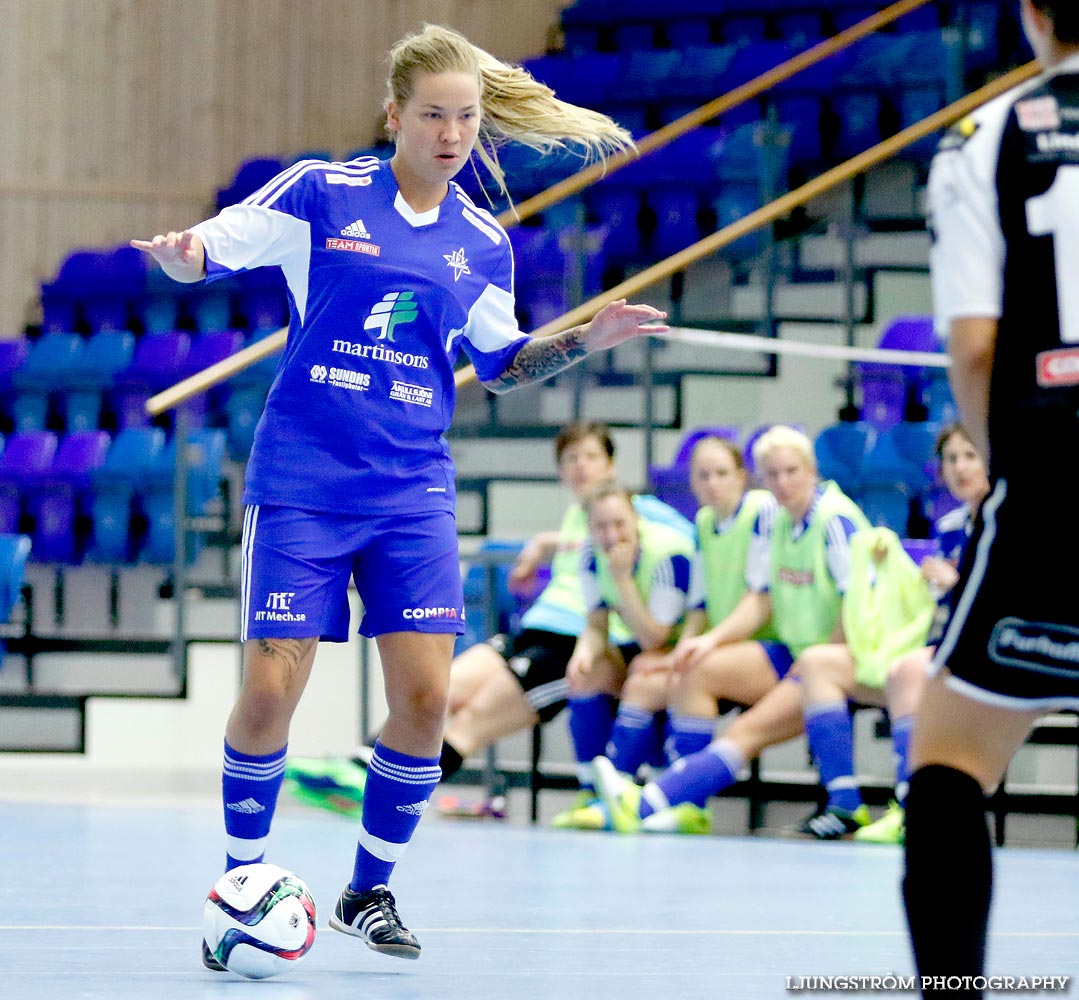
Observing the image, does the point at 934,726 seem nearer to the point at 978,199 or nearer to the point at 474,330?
the point at 978,199

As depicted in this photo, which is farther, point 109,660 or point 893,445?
point 109,660

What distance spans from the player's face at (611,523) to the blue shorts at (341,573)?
3307 millimetres

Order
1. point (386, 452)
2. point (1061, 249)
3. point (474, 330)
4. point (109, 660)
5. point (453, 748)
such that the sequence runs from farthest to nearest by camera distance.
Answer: point (109, 660), point (453, 748), point (474, 330), point (386, 452), point (1061, 249)

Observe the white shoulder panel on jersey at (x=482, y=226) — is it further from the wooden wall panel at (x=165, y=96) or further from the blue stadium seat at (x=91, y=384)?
the wooden wall panel at (x=165, y=96)

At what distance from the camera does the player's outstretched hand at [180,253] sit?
10.3ft

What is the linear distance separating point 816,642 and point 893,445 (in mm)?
1061

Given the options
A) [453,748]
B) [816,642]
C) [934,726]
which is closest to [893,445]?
[816,642]

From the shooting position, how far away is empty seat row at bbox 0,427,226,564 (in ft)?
27.6

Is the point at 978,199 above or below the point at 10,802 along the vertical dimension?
above

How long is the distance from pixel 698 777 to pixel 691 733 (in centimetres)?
22

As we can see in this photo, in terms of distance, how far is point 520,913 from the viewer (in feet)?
13.4

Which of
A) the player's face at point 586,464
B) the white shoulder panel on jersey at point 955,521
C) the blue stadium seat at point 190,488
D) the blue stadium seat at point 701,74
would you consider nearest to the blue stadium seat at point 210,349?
the blue stadium seat at point 190,488

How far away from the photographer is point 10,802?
7262 mm

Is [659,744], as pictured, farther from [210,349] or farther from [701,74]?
[701,74]
